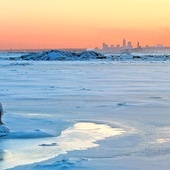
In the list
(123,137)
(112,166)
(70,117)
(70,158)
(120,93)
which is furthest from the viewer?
(120,93)

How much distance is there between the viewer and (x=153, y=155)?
17.4 feet

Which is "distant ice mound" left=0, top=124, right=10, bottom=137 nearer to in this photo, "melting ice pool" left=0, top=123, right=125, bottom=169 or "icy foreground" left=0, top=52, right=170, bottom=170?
"icy foreground" left=0, top=52, right=170, bottom=170

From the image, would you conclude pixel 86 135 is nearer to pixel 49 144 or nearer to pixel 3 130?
pixel 49 144

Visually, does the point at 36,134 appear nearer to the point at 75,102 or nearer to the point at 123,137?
the point at 123,137

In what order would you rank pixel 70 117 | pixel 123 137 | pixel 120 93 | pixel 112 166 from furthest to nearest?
pixel 120 93
pixel 70 117
pixel 123 137
pixel 112 166

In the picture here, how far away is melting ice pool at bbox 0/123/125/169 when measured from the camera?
16.9ft

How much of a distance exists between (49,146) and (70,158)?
0.69 metres

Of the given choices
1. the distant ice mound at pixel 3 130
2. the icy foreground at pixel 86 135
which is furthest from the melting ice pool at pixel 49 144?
the distant ice mound at pixel 3 130

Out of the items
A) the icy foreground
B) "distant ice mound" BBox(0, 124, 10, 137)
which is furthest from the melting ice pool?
"distant ice mound" BBox(0, 124, 10, 137)

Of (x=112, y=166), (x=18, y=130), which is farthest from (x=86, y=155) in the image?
(x=18, y=130)

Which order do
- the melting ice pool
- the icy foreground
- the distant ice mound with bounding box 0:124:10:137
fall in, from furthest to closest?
1. the distant ice mound with bounding box 0:124:10:137
2. the melting ice pool
3. the icy foreground

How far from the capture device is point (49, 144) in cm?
591

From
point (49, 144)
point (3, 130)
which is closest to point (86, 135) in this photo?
point (49, 144)

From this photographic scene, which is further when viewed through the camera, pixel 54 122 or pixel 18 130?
pixel 54 122
